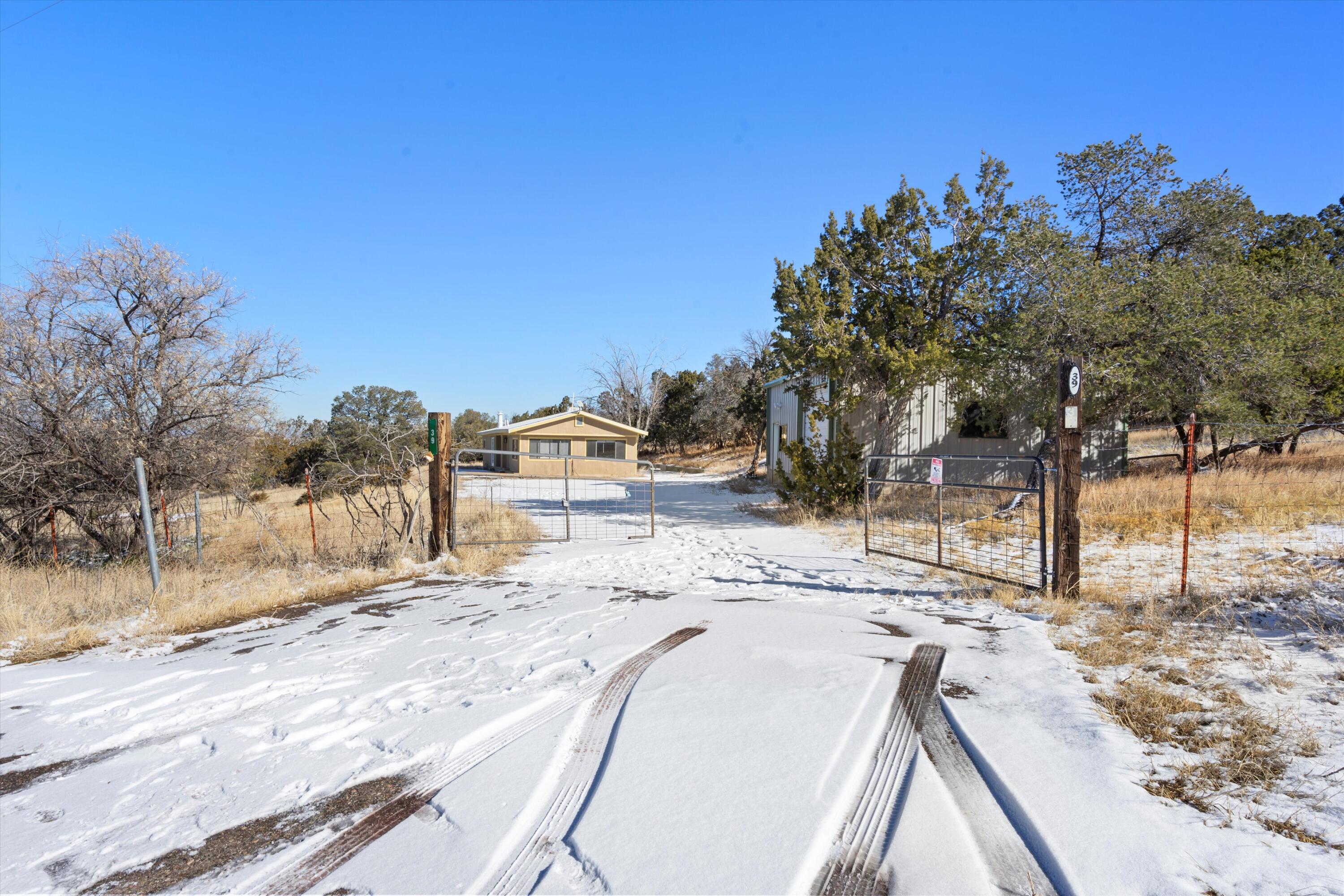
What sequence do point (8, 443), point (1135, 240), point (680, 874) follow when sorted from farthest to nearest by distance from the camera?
point (1135, 240)
point (8, 443)
point (680, 874)

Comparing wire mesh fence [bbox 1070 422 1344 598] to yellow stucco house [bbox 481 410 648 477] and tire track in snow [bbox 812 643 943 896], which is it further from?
yellow stucco house [bbox 481 410 648 477]

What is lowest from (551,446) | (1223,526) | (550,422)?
(1223,526)

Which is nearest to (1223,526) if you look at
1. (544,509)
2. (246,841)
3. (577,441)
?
(246,841)

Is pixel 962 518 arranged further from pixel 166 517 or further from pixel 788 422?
pixel 166 517

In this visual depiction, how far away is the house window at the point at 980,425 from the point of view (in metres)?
17.6

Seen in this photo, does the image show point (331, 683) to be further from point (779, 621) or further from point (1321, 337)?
point (1321, 337)

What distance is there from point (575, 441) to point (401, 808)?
2937cm

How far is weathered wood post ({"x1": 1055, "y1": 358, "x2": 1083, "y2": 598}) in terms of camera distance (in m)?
6.33

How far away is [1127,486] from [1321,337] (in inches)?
183

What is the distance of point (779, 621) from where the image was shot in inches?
227

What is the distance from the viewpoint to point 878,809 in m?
2.79

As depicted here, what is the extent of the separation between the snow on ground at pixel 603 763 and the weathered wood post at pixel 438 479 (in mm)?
3223

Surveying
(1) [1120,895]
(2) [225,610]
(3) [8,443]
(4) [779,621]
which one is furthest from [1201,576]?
(3) [8,443]

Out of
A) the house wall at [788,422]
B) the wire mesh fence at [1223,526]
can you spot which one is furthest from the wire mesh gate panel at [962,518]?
the house wall at [788,422]
